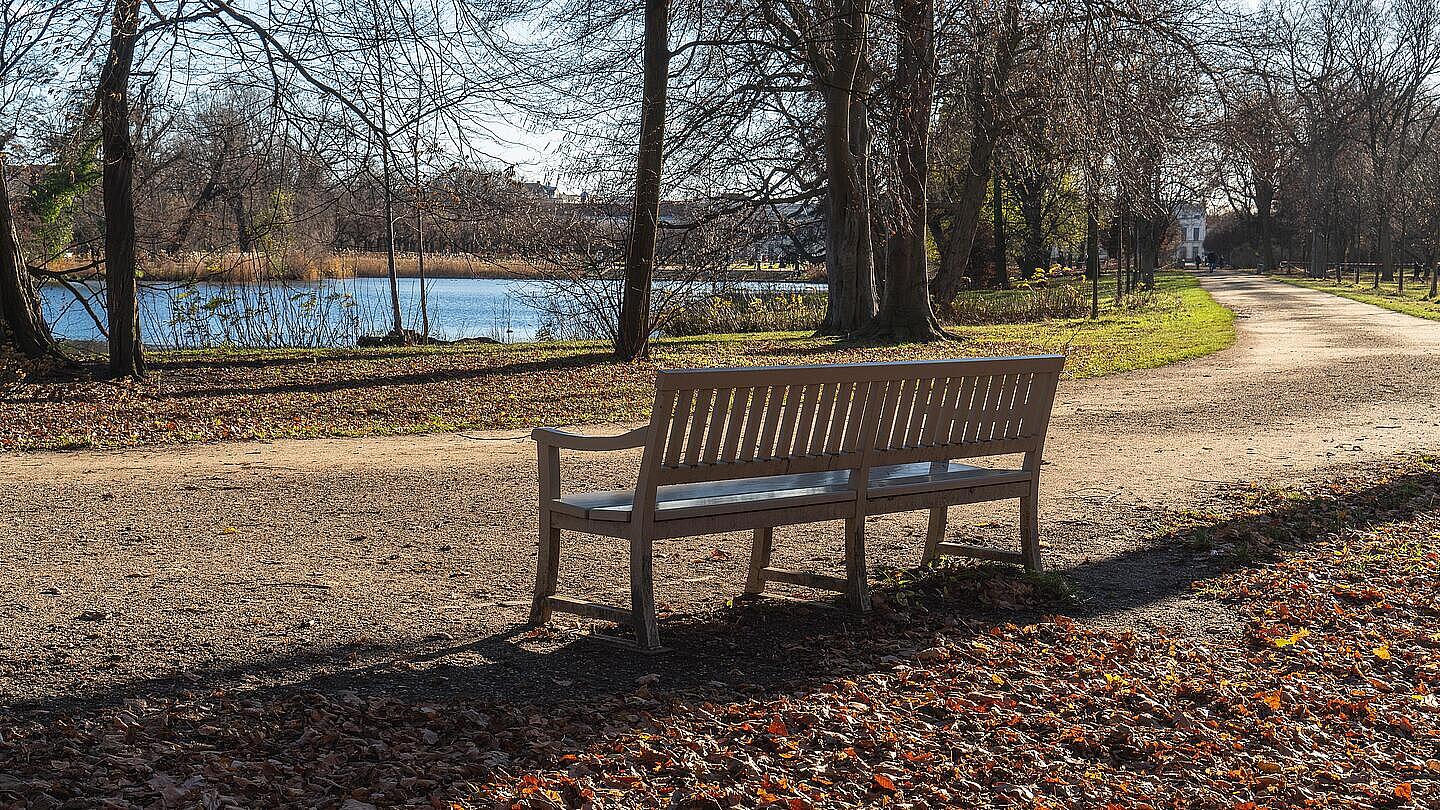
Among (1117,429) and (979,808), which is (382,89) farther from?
(979,808)

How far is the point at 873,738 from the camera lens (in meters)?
3.83

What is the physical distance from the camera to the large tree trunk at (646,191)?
16.9m

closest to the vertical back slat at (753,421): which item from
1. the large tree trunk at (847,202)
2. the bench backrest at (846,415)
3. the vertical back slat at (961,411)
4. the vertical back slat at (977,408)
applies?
the bench backrest at (846,415)

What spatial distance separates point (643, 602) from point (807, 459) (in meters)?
0.90

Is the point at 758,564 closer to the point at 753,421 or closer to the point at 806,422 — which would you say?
the point at 806,422

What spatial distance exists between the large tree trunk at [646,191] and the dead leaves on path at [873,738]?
42.5 feet

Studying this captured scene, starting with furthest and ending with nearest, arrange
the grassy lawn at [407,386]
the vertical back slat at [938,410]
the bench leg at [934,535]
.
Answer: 1. the grassy lawn at [407,386]
2. the bench leg at [934,535]
3. the vertical back slat at [938,410]

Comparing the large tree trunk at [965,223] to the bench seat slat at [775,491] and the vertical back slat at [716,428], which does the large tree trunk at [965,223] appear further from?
the vertical back slat at [716,428]

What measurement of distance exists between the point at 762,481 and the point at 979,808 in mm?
2284

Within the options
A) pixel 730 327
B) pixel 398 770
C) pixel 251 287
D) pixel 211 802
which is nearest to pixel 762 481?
pixel 398 770

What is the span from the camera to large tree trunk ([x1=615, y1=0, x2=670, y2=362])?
16.9 m

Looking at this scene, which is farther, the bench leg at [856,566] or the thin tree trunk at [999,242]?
the thin tree trunk at [999,242]

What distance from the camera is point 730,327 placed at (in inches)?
1046

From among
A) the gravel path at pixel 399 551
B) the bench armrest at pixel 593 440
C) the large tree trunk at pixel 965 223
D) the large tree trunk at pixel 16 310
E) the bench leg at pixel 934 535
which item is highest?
the large tree trunk at pixel 965 223
